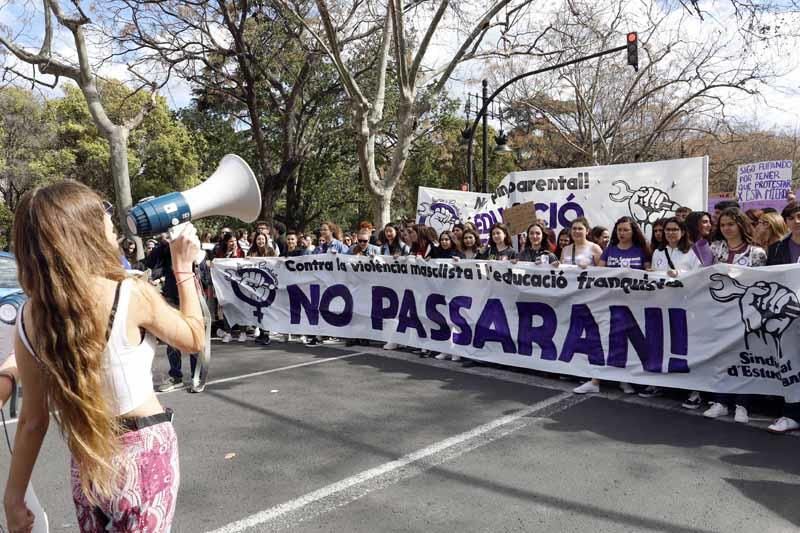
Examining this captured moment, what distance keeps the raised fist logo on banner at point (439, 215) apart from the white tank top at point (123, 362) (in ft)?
30.9

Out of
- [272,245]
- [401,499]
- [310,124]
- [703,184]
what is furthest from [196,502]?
[310,124]

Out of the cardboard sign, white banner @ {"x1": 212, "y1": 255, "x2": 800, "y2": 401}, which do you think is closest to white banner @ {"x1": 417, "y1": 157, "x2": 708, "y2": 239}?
the cardboard sign

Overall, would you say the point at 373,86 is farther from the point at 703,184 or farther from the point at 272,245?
the point at 703,184

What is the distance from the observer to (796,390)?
4531mm

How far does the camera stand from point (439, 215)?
1106 centimetres

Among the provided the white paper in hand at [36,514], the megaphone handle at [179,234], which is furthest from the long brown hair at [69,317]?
the megaphone handle at [179,234]

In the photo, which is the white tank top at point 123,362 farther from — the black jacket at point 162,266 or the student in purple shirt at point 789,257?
the black jacket at point 162,266

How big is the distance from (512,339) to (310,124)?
17562 mm

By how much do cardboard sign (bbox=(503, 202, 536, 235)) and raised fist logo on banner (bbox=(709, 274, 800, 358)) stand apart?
126 inches

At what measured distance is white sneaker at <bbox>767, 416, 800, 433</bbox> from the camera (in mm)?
4469

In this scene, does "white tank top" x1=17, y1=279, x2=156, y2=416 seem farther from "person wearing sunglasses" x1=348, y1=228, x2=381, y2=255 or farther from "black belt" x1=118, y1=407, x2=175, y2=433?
"person wearing sunglasses" x1=348, y1=228, x2=381, y2=255

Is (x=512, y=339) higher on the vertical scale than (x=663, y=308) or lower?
lower

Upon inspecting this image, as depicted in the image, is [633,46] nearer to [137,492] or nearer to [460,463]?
[460,463]

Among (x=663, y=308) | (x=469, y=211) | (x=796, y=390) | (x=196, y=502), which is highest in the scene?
(x=469, y=211)
